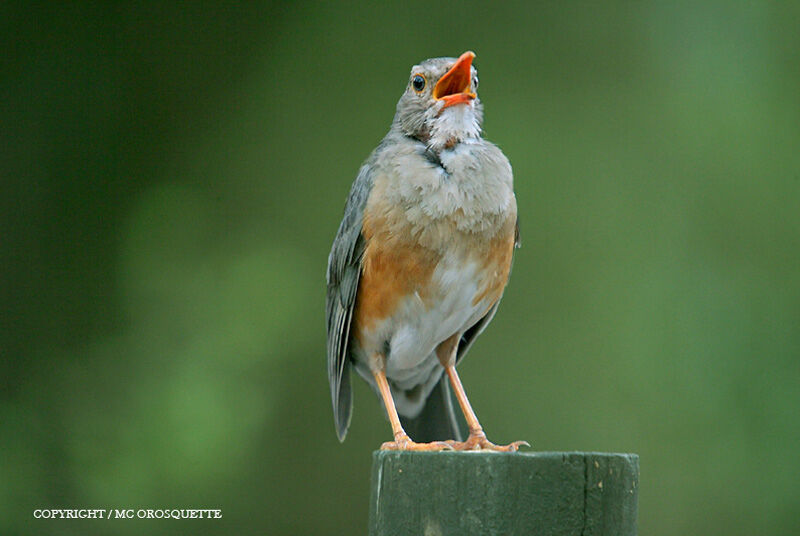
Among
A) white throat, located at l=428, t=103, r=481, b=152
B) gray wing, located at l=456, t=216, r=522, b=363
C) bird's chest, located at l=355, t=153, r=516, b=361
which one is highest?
white throat, located at l=428, t=103, r=481, b=152

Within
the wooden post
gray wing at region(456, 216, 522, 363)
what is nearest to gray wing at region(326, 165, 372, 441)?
gray wing at region(456, 216, 522, 363)

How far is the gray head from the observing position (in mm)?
2801

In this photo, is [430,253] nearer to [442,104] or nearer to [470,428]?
[442,104]

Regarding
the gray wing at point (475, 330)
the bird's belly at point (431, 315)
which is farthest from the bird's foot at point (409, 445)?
the gray wing at point (475, 330)

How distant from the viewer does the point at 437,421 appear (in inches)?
126

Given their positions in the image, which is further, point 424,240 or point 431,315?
point 431,315

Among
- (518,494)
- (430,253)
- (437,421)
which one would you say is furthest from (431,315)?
(518,494)

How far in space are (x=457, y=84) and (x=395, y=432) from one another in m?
1.14

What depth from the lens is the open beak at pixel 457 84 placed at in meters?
2.75

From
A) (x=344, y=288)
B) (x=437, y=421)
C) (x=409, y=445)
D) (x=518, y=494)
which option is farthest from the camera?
(x=437, y=421)

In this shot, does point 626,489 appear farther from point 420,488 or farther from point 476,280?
point 476,280

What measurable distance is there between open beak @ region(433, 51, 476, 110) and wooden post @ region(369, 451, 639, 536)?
1195 mm

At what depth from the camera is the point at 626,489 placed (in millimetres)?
2064

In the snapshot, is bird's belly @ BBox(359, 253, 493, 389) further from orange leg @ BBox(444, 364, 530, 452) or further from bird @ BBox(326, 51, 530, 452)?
orange leg @ BBox(444, 364, 530, 452)
